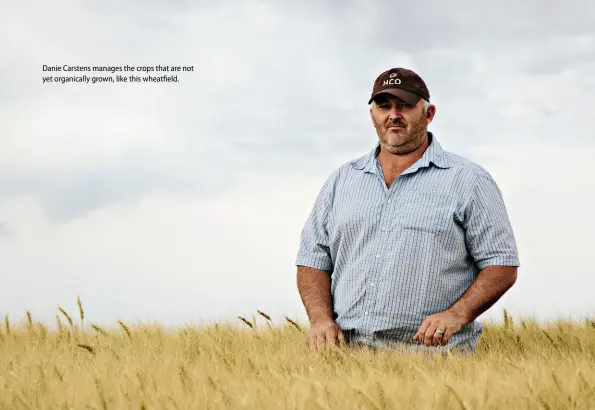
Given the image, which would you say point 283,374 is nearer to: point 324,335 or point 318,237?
point 324,335

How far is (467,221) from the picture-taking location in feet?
15.7

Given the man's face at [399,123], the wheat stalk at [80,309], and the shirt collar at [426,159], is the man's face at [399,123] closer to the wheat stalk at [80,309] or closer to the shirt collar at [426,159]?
the shirt collar at [426,159]

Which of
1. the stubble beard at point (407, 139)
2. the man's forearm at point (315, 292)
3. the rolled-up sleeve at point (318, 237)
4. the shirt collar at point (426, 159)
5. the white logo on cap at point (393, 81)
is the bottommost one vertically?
the man's forearm at point (315, 292)

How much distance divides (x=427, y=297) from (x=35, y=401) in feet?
6.95

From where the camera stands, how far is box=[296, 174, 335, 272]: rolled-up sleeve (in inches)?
203

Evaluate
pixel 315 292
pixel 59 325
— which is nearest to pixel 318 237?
pixel 315 292

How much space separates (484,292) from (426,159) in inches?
32.2

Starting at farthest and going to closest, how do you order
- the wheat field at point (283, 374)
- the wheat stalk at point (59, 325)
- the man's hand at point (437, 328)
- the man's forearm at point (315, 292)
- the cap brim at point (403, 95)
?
the wheat stalk at point (59, 325) < the man's forearm at point (315, 292) < the cap brim at point (403, 95) < the man's hand at point (437, 328) < the wheat field at point (283, 374)

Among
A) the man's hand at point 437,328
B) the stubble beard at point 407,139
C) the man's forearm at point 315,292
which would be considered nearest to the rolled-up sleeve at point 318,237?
the man's forearm at point 315,292

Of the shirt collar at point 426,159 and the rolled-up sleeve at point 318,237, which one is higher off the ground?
the shirt collar at point 426,159

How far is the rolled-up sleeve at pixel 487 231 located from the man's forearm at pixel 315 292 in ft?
2.88

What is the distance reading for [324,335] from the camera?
16.0 ft

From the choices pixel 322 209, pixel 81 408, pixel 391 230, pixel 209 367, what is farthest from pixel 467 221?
pixel 81 408

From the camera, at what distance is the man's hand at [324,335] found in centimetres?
483
